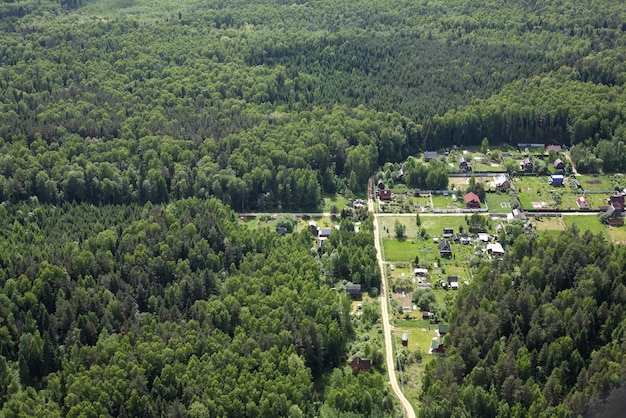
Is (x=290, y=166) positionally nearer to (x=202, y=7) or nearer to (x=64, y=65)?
(x=64, y=65)

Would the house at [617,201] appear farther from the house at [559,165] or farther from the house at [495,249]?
the house at [495,249]

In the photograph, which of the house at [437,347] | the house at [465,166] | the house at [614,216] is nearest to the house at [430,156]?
the house at [465,166]

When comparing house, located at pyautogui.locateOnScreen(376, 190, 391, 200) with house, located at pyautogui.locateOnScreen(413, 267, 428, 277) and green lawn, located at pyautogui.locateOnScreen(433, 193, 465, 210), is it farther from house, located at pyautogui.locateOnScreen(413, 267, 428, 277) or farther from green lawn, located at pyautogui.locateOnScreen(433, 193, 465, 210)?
house, located at pyautogui.locateOnScreen(413, 267, 428, 277)

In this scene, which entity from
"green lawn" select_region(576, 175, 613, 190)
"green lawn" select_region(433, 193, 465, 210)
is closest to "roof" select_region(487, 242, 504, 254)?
"green lawn" select_region(433, 193, 465, 210)

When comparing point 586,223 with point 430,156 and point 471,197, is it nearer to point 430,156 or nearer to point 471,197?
point 471,197

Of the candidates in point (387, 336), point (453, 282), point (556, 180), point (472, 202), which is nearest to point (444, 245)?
point (453, 282)

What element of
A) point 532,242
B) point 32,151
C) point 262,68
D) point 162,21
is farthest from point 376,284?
point 162,21
